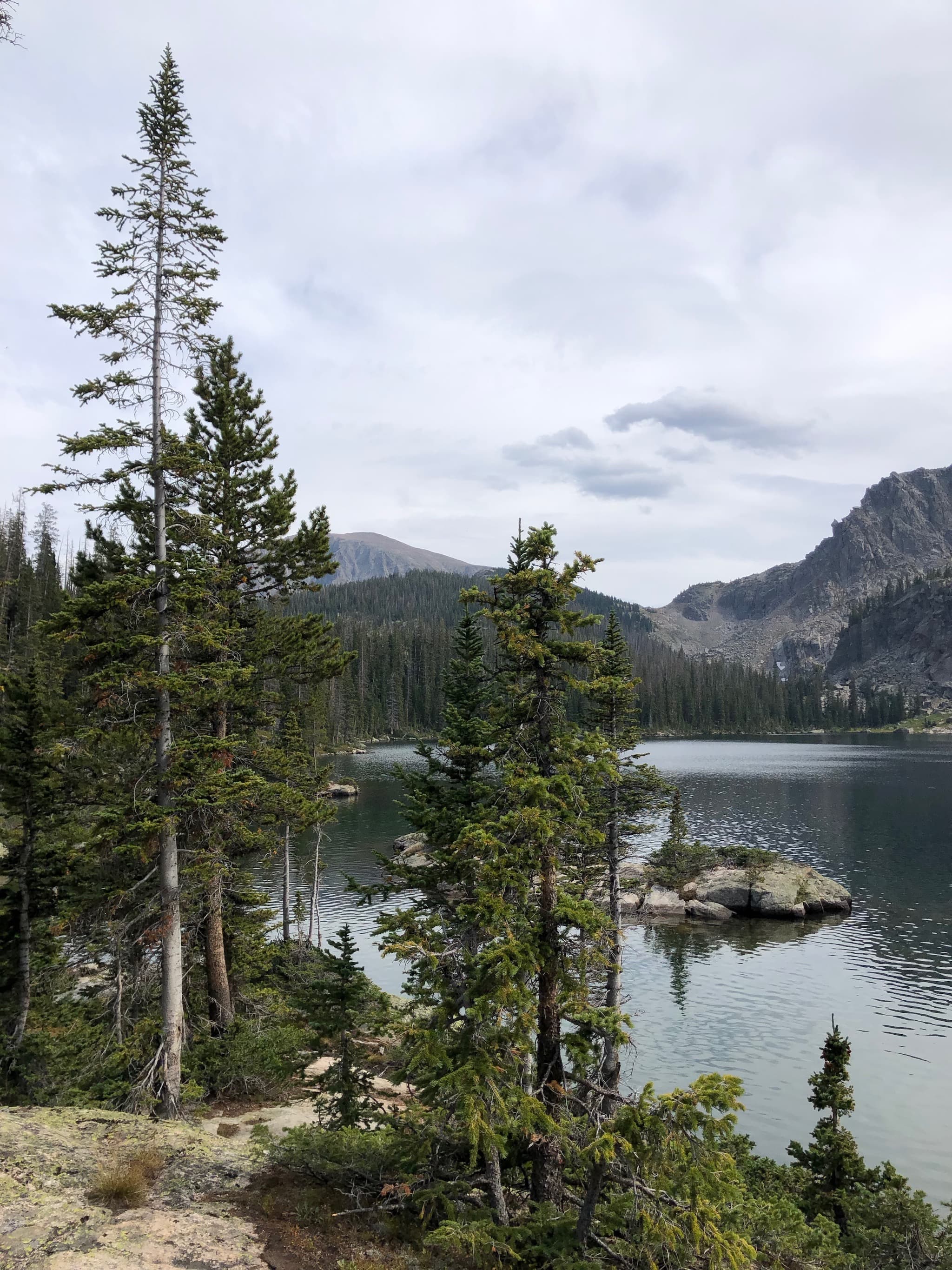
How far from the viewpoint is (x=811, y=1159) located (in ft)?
55.4

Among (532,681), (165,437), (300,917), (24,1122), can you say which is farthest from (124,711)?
(300,917)

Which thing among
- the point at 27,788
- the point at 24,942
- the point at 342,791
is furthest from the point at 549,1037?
the point at 342,791

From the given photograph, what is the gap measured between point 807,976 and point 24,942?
110 ft

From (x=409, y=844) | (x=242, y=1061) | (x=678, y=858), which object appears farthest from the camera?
(x=409, y=844)

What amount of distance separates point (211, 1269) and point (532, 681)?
28.4ft

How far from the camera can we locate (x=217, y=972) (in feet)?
60.4

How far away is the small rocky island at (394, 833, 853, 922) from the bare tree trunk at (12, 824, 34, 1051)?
96.8 ft

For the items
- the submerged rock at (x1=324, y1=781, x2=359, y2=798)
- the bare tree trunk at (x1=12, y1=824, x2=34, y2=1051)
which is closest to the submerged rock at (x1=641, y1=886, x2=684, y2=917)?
the bare tree trunk at (x1=12, y1=824, x2=34, y2=1051)

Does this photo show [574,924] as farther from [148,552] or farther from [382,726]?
[382,726]

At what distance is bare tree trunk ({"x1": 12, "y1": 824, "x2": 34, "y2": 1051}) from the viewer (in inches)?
627

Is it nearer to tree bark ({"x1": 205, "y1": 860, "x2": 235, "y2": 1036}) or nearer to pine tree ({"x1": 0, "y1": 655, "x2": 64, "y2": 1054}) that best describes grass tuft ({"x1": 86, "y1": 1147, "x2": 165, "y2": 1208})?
pine tree ({"x1": 0, "y1": 655, "x2": 64, "y2": 1054})

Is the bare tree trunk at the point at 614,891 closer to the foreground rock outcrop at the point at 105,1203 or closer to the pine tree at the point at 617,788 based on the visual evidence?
the pine tree at the point at 617,788

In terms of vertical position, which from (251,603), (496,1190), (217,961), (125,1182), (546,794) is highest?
(251,603)

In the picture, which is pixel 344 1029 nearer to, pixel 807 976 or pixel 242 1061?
pixel 242 1061
